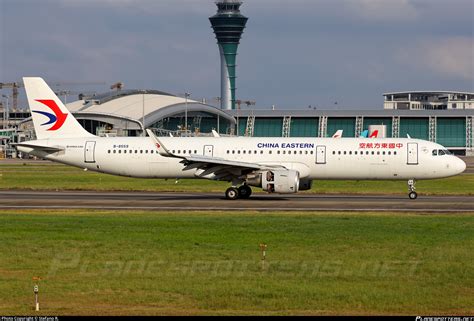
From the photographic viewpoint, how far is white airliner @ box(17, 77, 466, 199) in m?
49.7

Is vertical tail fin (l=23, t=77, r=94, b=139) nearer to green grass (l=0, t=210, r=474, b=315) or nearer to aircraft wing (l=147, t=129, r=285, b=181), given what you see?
aircraft wing (l=147, t=129, r=285, b=181)

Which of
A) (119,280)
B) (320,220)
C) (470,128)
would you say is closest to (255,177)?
(320,220)

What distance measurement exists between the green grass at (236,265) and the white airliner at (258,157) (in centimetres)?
1313

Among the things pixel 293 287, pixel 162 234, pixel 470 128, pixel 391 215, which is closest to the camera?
pixel 293 287

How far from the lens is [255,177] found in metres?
48.2

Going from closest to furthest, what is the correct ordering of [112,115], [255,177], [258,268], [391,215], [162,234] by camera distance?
[258,268], [162,234], [391,215], [255,177], [112,115]

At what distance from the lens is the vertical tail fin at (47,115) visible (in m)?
52.9

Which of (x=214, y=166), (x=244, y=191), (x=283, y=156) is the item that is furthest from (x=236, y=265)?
(x=283, y=156)

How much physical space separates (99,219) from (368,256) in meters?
14.0

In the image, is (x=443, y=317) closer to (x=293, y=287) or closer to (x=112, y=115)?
(x=293, y=287)

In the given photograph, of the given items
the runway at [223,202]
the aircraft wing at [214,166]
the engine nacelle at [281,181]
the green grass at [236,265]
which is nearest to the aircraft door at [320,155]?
the runway at [223,202]

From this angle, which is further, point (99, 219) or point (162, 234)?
point (99, 219)

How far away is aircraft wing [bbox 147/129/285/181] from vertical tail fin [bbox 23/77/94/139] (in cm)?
737

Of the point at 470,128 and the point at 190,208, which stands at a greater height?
the point at 470,128
